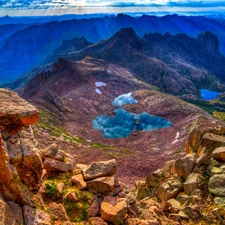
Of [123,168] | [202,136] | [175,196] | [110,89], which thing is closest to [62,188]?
[175,196]

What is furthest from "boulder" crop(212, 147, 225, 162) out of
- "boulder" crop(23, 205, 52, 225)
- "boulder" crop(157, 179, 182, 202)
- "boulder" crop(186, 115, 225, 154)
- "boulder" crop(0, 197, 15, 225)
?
Result: "boulder" crop(0, 197, 15, 225)

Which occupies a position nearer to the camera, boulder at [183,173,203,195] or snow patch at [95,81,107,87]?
boulder at [183,173,203,195]

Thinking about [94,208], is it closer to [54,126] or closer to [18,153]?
[18,153]

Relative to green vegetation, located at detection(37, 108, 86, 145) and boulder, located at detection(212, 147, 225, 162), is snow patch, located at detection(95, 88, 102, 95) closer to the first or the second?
green vegetation, located at detection(37, 108, 86, 145)

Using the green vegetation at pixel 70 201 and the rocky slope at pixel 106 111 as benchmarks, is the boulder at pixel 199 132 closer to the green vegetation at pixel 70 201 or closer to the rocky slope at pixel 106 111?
the green vegetation at pixel 70 201

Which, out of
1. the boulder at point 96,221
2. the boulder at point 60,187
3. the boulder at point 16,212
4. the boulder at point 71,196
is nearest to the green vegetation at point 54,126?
the boulder at point 60,187

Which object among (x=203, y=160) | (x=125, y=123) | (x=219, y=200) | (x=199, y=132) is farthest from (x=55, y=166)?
(x=125, y=123)

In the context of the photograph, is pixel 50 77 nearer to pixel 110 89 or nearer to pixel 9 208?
pixel 110 89
